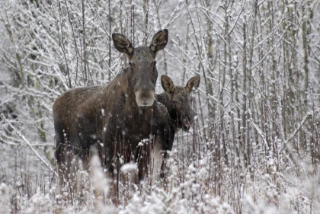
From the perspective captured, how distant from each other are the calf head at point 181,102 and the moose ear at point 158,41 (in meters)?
1.66

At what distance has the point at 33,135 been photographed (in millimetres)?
21891

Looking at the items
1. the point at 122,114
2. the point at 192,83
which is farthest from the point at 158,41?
the point at 192,83

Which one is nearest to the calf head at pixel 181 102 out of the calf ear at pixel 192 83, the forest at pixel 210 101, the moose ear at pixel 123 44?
the calf ear at pixel 192 83

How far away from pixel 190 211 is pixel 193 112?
4801 millimetres

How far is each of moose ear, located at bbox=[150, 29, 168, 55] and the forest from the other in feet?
3.55

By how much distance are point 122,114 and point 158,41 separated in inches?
48.5

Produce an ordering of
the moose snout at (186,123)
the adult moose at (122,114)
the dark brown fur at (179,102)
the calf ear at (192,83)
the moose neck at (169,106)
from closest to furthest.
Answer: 1. the adult moose at (122,114)
2. the moose snout at (186,123)
3. the dark brown fur at (179,102)
4. the moose neck at (169,106)
5. the calf ear at (192,83)

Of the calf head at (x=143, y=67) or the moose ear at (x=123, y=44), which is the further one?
the moose ear at (x=123, y=44)

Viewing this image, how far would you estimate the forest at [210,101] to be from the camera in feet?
17.7

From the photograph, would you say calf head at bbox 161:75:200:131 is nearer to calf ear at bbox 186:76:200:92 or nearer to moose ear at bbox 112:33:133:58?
calf ear at bbox 186:76:200:92

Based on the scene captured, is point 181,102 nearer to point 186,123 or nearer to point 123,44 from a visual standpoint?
point 186,123

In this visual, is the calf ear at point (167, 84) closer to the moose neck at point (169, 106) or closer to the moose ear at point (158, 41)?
the moose neck at point (169, 106)

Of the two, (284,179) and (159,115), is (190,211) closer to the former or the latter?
(284,179)

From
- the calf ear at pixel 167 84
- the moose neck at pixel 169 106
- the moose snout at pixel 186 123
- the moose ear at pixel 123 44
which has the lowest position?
the moose snout at pixel 186 123
